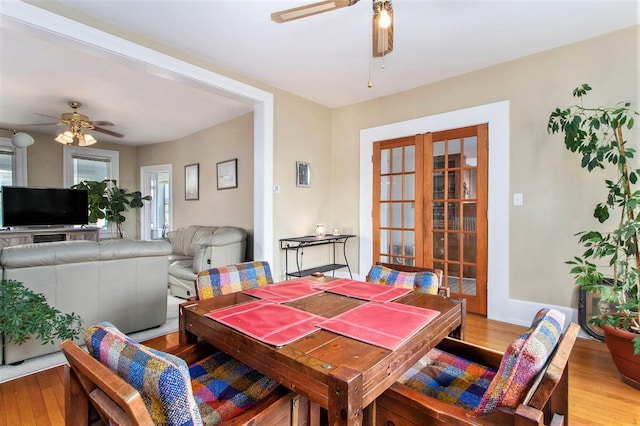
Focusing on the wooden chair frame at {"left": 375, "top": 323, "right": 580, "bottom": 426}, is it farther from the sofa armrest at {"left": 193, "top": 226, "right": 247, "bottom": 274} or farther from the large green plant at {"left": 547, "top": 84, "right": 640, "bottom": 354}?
the sofa armrest at {"left": 193, "top": 226, "right": 247, "bottom": 274}

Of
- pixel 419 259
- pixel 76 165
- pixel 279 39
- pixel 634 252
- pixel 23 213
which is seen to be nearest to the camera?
pixel 634 252

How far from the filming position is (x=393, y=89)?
3770 mm

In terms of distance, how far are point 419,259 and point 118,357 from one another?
11.0ft

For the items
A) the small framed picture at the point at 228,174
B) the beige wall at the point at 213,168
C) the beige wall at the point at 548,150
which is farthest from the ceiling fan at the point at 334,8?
the small framed picture at the point at 228,174

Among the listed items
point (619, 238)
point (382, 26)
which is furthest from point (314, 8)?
point (619, 238)

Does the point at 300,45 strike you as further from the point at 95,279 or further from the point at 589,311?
the point at 589,311

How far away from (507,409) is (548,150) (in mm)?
2838

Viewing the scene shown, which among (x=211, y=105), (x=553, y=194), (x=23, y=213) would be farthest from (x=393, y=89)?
(x=23, y=213)

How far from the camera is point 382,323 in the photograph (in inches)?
46.3

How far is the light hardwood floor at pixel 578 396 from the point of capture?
1.72 metres

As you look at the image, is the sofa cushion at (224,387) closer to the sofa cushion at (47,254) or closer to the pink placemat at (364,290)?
the pink placemat at (364,290)

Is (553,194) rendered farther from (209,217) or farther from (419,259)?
(209,217)

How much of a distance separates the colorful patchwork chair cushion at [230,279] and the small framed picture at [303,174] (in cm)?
215

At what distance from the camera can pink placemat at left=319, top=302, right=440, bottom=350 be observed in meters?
1.05
